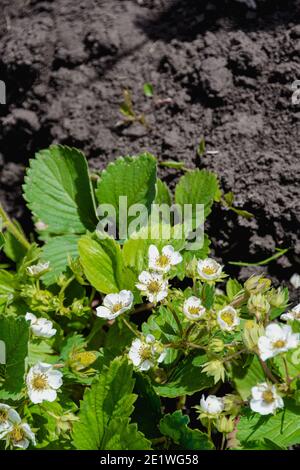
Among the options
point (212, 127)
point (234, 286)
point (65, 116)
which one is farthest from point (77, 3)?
point (234, 286)

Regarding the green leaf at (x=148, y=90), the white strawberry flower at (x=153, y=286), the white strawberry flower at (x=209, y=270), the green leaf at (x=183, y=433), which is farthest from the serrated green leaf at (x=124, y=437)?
the green leaf at (x=148, y=90)

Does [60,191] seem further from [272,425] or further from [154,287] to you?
[272,425]

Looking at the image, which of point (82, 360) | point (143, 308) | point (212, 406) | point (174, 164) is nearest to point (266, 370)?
point (212, 406)

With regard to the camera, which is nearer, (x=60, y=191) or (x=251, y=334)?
(x=251, y=334)

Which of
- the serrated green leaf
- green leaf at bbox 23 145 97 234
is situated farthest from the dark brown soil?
the serrated green leaf

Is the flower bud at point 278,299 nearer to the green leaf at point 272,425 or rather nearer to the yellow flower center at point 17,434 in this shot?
the green leaf at point 272,425

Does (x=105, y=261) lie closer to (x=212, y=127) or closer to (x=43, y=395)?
(x=43, y=395)
